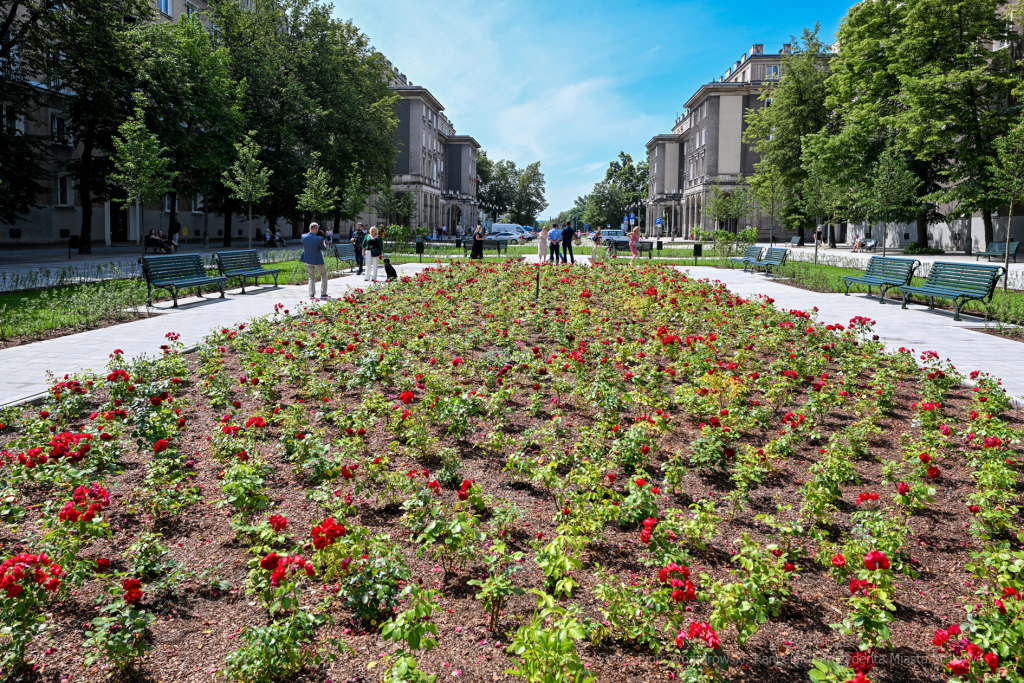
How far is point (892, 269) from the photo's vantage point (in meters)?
15.3

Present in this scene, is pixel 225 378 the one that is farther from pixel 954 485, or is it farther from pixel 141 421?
pixel 954 485

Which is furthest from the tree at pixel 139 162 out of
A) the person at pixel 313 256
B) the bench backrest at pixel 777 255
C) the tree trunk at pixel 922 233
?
the tree trunk at pixel 922 233

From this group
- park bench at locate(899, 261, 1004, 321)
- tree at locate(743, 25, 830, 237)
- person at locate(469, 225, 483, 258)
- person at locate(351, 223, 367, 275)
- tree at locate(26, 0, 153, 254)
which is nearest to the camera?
park bench at locate(899, 261, 1004, 321)

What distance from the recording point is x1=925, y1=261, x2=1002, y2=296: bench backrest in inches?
475

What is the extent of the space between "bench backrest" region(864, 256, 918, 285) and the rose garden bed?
8.47 metres

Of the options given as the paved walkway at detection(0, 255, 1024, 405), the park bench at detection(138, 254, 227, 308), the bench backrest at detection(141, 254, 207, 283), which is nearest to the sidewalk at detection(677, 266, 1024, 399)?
the paved walkway at detection(0, 255, 1024, 405)

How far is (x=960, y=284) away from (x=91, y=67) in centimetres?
2718

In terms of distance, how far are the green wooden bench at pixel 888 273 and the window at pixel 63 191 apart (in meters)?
34.7

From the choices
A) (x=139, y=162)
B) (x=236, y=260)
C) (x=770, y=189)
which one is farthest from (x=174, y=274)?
(x=770, y=189)

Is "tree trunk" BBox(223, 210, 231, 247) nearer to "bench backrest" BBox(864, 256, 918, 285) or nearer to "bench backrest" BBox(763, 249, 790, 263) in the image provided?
"bench backrest" BBox(763, 249, 790, 263)

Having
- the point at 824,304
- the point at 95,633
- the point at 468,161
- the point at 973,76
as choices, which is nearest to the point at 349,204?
the point at 824,304

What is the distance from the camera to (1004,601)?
273 cm

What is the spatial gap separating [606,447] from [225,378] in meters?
4.00

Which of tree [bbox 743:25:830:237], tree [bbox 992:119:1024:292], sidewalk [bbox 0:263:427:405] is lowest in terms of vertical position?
sidewalk [bbox 0:263:427:405]
